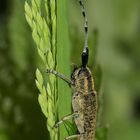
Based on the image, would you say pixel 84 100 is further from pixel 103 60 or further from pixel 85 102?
pixel 103 60

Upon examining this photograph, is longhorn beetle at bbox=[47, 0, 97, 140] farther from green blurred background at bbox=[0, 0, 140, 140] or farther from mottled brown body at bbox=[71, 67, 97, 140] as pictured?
green blurred background at bbox=[0, 0, 140, 140]

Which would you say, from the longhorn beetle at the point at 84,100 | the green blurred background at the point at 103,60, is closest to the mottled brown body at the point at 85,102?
the longhorn beetle at the point at 84,100

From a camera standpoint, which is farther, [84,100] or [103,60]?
[103,60]

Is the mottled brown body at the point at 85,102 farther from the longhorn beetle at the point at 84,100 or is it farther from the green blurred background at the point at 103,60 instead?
the green blurred background at the point at 103,60

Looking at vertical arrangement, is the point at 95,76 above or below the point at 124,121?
above

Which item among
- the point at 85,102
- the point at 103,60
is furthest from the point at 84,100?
the point at 103,60

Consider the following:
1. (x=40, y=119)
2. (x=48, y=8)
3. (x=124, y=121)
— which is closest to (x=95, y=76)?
(x=40, y=119)

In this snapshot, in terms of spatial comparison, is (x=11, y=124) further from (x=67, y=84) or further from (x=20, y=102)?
(x=67, y=84)
